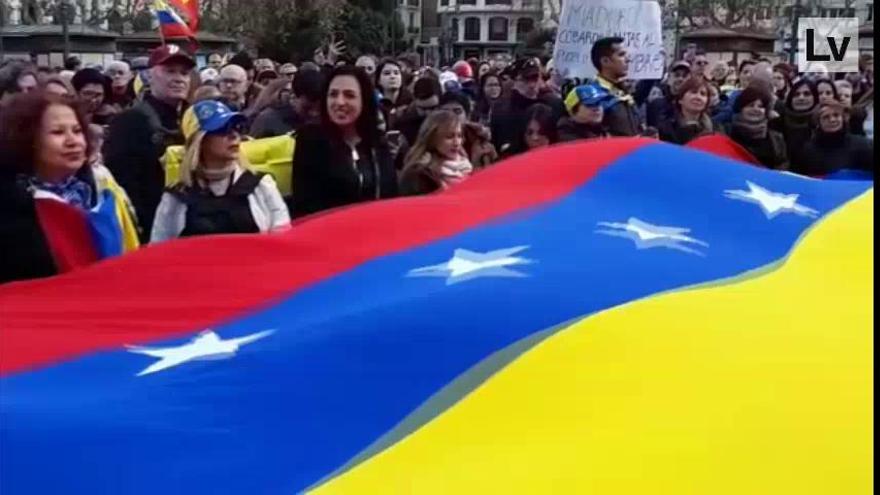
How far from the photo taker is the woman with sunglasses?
520 cm

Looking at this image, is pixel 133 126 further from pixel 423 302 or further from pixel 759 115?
pixel 759 115

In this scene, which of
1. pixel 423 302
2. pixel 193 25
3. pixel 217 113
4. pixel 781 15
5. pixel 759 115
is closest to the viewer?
pixel 423 302

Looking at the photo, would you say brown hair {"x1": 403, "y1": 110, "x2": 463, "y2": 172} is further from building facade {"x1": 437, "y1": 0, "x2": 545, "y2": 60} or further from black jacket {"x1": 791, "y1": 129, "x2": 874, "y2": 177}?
building facade {"x1": 437, "y1": 0, "x2": 545, "y2": 60}

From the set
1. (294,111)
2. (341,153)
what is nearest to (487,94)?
(294,111)

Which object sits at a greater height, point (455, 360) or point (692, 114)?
point (692, 114)

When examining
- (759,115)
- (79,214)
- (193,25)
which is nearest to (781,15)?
(193,25)

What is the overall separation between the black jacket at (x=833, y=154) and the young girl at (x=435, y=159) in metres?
2.34

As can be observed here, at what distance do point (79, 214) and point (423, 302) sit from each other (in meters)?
1.36

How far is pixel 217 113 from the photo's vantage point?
5215 mm

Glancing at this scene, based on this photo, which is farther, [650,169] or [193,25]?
[193,25]

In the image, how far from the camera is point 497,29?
9256 cm

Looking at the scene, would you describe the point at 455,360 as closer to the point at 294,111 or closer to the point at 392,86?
the point at 294,111

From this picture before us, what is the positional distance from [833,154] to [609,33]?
9.63ft

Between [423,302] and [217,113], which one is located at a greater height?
[217,113]
